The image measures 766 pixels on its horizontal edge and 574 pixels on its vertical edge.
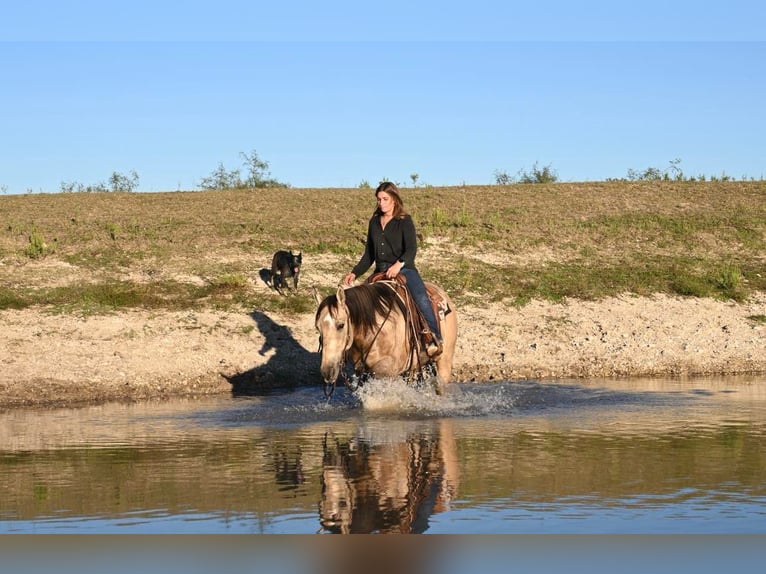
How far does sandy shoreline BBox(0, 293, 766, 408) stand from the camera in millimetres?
18375

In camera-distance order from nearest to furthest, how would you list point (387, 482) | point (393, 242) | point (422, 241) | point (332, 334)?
point (387, 482) < point (332, 334) < point (393, 242) < point (422, 241)

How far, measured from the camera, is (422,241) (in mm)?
28250

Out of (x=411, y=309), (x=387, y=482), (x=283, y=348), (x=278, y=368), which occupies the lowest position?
(x=387, y=482)

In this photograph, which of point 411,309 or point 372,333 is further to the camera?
point 411,309

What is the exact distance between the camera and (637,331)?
22.7 m

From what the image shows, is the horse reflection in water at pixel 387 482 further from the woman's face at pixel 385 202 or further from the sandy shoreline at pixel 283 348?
the sandy shoreline at pixel 283 348

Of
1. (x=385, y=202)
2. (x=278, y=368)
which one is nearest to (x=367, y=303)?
(x=385, y=202)

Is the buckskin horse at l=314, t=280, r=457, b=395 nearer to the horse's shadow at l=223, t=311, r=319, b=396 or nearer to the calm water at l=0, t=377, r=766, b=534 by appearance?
the calm water at l=0, t=377, r=766, b=534

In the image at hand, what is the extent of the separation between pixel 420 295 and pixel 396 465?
16.1 feet

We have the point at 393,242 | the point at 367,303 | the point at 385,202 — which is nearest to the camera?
the point at 367,303

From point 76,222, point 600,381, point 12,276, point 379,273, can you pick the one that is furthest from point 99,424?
point 76,222

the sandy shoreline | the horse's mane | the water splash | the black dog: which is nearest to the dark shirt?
the horse's mane

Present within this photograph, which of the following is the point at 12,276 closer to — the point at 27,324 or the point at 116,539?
the point at 27,324

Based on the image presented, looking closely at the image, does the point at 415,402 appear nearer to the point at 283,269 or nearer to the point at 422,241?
the point at 283,269
